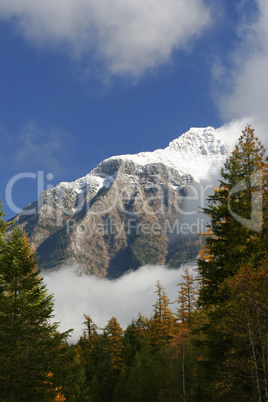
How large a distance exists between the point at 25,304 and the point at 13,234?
15.2 ft

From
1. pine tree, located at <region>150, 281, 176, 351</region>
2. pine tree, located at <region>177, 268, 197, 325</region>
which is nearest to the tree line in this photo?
pine tree, located at <region>177, 268, 197, 325</region>

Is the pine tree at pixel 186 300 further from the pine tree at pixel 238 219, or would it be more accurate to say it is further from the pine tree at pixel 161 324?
the pine tree at pixel 238 219

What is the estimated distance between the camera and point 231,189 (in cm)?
2067

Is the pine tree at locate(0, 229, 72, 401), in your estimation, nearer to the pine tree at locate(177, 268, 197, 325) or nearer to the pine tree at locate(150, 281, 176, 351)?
the pine tree at locate(177, 268, 197, 325)

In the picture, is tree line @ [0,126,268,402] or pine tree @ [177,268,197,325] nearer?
tree line @ [0,126,268,402]

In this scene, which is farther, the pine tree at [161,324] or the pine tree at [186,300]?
the pine tree at [161,324]

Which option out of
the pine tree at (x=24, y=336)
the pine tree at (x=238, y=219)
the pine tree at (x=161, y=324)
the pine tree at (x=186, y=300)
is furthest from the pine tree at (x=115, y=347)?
the pine tree at (x=238, y=219)

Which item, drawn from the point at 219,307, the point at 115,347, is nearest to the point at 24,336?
the point at 219,307

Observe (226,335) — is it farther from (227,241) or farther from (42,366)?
(42,366)

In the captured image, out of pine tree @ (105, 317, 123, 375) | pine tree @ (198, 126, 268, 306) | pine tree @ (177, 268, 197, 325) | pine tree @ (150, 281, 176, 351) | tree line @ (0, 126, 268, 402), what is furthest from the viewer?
pine tree @ (105, 317, 123, 375)

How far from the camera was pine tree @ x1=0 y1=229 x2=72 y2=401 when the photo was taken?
17.1 meters

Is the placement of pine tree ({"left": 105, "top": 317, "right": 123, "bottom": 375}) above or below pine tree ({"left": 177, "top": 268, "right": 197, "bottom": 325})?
below

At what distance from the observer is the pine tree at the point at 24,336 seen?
17109 millimetres

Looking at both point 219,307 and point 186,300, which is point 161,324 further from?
point 219,307
